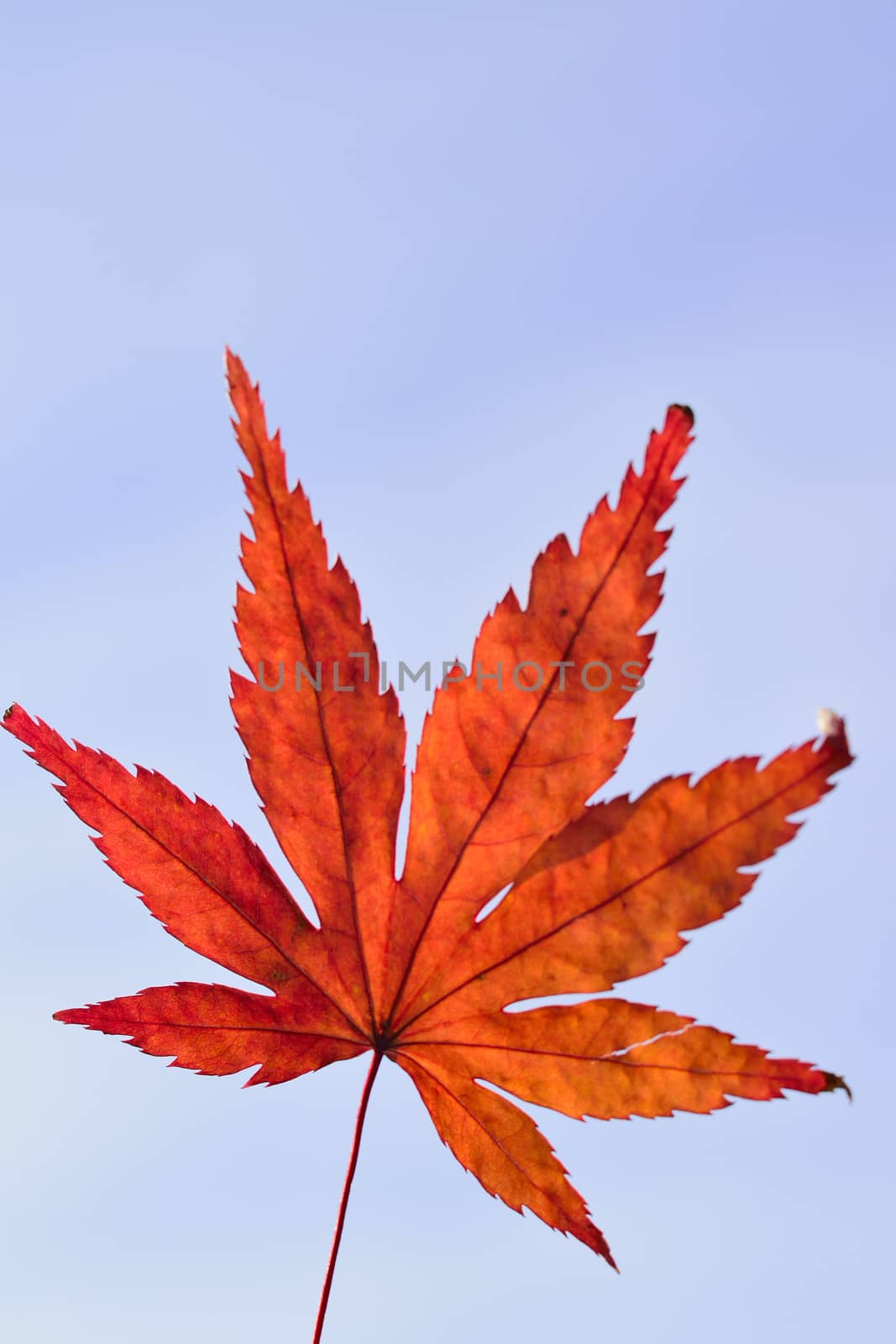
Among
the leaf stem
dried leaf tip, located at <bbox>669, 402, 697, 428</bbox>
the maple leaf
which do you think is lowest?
the leaf stem

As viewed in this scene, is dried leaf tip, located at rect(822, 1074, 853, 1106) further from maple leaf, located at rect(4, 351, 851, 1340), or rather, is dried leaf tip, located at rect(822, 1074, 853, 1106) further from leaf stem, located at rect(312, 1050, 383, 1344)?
leaf stem, located at rect(312, 1050, 383, 1344)

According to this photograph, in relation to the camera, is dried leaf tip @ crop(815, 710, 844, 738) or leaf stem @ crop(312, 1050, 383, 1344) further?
leaf stem @ crop(312, 1050, 383, 1344)

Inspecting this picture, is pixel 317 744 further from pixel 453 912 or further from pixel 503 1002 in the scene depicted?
pixel 503 1002

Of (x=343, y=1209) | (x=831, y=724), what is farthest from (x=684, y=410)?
(x=343, y=1209)

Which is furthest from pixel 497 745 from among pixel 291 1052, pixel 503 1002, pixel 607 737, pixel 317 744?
pixel 291 1052

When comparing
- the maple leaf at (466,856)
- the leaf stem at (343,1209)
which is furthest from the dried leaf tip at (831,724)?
the leaf stem at (343,1209)

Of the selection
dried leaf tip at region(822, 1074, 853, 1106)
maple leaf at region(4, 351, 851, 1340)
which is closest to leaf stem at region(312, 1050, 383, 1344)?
maple leaf at region(4, 351, 851, 1340)

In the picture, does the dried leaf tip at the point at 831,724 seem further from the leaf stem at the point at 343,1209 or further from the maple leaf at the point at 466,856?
the leaf stem at the point at 343,1209
